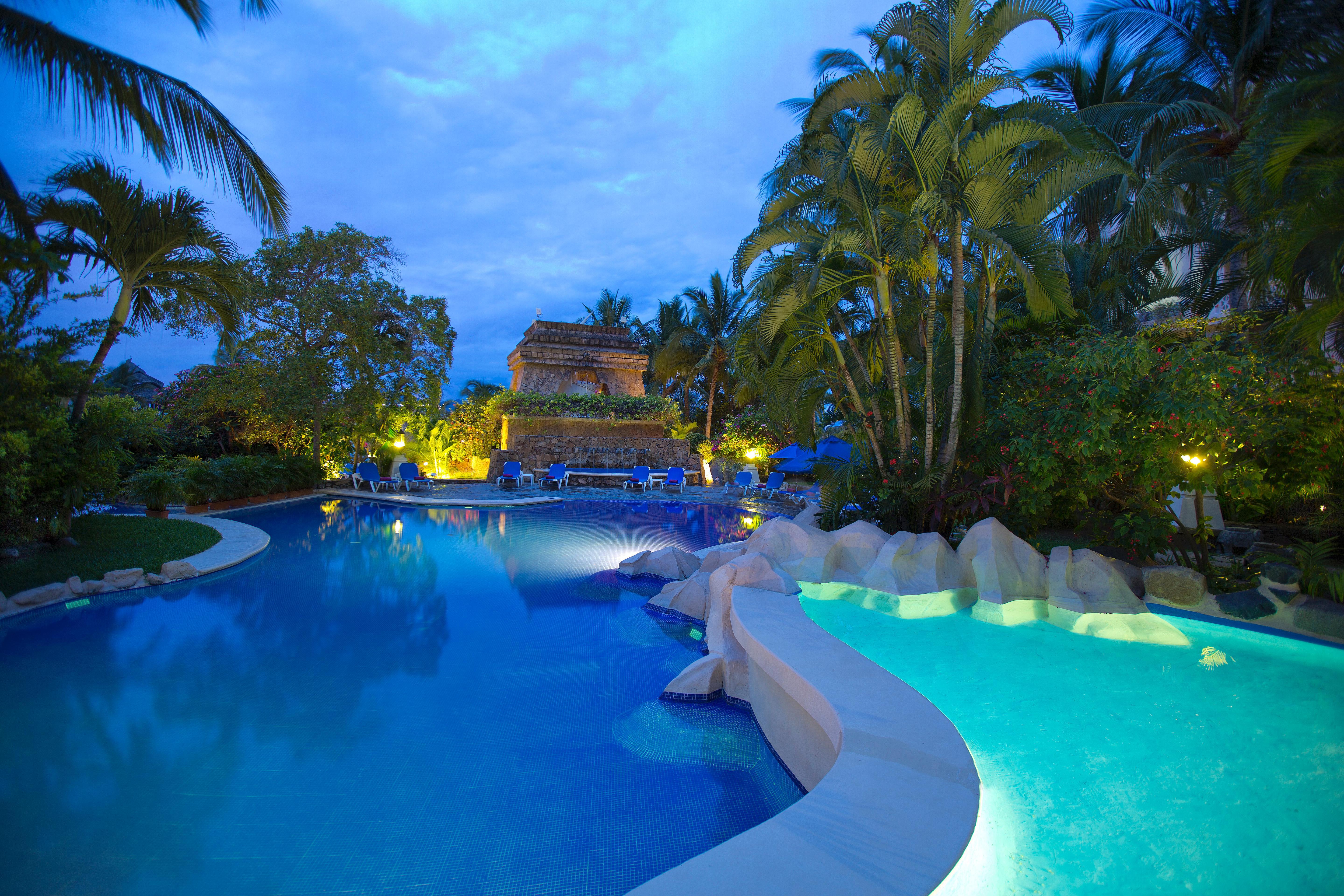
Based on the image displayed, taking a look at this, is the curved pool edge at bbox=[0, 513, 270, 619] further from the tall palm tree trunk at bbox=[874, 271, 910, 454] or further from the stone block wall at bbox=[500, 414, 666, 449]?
the stone block wall at bbox=[500, 414, 666, 449]

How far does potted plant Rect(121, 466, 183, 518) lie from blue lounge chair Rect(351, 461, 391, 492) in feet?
16.9

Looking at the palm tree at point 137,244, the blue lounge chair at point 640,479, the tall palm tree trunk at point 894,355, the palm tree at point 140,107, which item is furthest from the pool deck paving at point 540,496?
the palm tree at point 140,107

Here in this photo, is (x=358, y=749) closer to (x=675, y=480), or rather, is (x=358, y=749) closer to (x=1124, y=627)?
(x=1124, y=627)

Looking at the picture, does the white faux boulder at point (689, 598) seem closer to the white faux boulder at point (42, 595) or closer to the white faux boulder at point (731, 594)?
the white faux boulder at point (731, 594)

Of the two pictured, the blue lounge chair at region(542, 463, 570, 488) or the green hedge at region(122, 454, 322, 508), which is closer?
the green hedge at region(122, 454, 322, 508)

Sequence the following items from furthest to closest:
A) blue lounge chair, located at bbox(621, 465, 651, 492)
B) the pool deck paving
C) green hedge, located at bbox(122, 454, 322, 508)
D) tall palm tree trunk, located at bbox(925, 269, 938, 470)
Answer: blue lounge chair, located at bbox(621, 465, 651, 492) < the pool deck paving < green hedge, located at bbox(122, 454, 322, 508) < tall palm tree trunk, located at bbox(925, 269, 938, 470)

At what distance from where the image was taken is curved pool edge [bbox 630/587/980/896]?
1.67 metres

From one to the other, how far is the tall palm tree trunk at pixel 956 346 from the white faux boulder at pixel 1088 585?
1579 millimetres

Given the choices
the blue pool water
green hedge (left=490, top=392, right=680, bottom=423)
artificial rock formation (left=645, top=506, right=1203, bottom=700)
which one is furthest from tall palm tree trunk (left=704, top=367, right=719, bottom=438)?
the blue pool water

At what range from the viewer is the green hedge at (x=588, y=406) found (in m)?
19.4

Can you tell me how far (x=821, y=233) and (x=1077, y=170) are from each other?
260 cm

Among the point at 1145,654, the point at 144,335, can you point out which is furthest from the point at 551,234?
the point at 1145,654

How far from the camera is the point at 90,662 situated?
4.29 m

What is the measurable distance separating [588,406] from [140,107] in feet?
50.4
